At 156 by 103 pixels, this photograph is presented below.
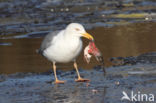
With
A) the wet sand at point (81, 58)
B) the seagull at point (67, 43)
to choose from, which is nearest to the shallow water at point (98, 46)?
the wet sand at point (81, 58)

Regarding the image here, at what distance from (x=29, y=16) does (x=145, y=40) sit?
849 cm

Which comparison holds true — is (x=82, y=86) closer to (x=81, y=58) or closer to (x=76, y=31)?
(x=76, y=31)

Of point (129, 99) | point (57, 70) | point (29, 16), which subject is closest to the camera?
point (129, 99)

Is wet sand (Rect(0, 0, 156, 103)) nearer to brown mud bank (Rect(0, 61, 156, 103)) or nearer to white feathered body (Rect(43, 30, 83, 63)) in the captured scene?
brown mud bank (Rect(0, 61, 156, 103))

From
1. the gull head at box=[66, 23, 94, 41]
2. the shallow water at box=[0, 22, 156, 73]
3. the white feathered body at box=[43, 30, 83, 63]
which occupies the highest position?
the gull head at box=[66, 23, 94, 41]

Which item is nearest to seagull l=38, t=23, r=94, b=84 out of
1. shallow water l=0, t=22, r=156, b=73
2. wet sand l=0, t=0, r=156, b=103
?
wet sand l=0, t=0, r=156, b=103

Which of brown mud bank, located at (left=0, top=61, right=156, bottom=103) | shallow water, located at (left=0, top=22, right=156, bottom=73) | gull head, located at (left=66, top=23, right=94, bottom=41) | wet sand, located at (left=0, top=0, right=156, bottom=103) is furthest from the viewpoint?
shallow water, located at (left=0, top=22, right=156, bottom=73)

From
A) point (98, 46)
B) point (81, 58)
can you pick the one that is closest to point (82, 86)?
point (81, 58)

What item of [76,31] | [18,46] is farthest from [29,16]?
[76,31]

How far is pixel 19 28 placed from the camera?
1586 centimetres

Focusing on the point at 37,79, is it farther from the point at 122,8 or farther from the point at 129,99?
the point at 122,8

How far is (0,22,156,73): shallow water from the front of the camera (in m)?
9.61

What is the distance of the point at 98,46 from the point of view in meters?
11.1

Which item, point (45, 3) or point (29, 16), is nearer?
point (29, 16)
